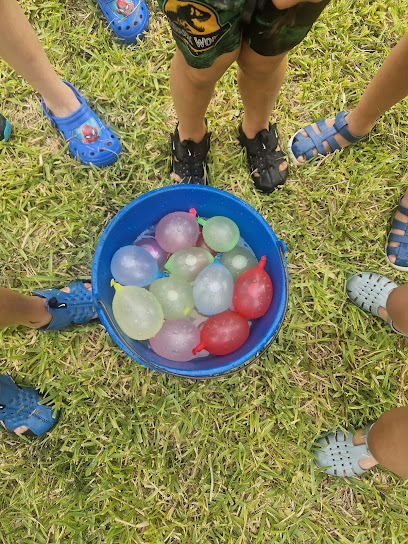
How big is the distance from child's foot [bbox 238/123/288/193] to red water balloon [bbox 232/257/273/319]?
0.47 meters

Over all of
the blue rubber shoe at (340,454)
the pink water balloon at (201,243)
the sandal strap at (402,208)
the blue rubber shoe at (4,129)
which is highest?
the blue rubber shoe at (4,129)

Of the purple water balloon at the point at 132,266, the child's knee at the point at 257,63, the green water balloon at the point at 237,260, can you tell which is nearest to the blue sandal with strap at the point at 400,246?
the green water balloon at the point at 237,260

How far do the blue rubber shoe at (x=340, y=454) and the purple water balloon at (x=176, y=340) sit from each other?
66cm

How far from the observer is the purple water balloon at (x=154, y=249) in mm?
1708

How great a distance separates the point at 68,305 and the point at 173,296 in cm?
42

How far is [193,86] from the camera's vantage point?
4.17ft

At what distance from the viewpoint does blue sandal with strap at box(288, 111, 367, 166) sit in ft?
6.03

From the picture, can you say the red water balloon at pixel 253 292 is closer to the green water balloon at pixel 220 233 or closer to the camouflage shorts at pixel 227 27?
the green water balloon at pixel 220 233

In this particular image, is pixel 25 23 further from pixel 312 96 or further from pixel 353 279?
pixel 353 279

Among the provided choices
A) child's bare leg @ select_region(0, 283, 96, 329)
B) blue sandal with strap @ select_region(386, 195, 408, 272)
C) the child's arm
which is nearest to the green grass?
blue sandal with strap @ select_region(386, 195, 408, 272)

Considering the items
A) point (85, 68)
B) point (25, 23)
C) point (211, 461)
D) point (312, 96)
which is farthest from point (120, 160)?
point (211, 461)

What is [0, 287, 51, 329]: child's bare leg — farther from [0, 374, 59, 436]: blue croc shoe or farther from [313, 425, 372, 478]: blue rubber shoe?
[313, 425, 372, 478]: blue rubber shoe

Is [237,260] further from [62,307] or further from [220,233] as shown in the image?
[62,307]

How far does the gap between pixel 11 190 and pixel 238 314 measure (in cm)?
109
